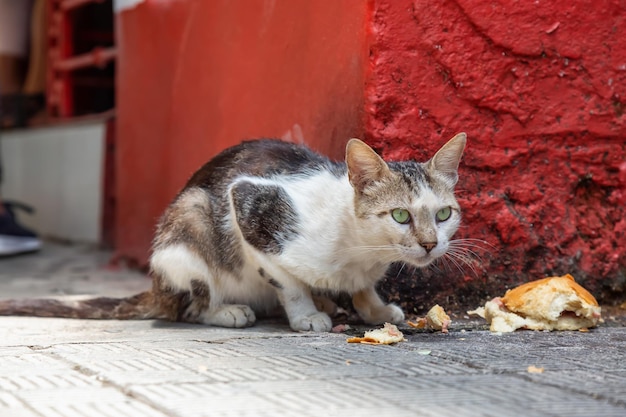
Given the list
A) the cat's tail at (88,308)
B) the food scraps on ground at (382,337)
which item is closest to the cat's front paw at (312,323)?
the food scraps on ground at (382,337)

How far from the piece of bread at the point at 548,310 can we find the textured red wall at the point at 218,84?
3.18 feet

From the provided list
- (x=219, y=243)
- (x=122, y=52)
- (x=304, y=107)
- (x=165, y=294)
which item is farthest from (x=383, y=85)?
(x=122, y=52)

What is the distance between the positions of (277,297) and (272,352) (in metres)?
0.96

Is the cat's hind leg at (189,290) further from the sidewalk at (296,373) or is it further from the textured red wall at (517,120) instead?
the textured red wall at (517,120)

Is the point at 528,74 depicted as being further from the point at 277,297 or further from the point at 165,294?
the point at 165,294

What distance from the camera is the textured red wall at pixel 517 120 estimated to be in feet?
12.1

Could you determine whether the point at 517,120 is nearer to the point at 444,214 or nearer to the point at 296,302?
the point at 444,214

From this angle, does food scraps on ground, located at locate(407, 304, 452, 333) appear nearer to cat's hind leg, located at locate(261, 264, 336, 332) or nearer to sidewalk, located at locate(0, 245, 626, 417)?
sidewalk, located at locate(0, 245, 626, 417)

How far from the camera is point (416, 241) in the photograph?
126 inches

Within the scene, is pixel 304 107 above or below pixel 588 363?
above

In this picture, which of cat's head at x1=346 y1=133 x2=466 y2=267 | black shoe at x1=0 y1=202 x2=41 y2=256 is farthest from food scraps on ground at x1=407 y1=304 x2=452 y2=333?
black shoe at x1=0 y1=202 x2=41 y2=256

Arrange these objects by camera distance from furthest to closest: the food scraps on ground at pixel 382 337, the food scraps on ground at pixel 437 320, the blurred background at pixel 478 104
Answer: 1. the blurred background at pixel 478 104
2. the food scraps on ground at pixel 437 320
3. the food scraps on ground at pixel 382 337

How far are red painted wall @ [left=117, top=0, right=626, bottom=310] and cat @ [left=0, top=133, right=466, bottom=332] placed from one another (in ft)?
1.00

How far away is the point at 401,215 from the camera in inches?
128
